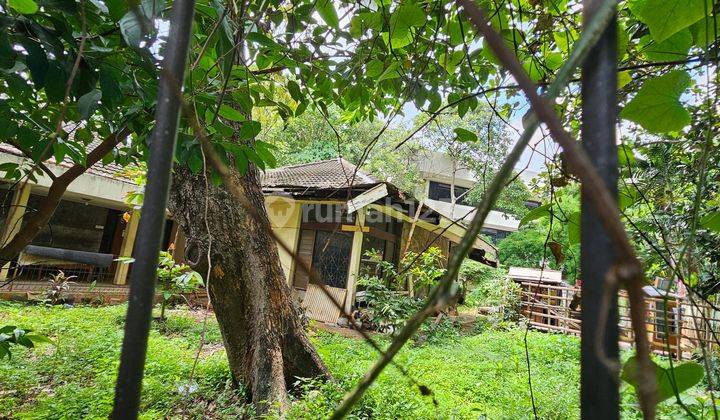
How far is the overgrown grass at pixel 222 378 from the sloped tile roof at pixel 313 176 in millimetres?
3400

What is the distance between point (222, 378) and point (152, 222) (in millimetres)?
3979

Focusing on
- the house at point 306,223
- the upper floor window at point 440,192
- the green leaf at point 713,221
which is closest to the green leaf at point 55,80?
the green leaf at point 713,221

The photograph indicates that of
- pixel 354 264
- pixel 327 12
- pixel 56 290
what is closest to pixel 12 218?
pixel 56 290

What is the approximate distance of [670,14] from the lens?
61cm

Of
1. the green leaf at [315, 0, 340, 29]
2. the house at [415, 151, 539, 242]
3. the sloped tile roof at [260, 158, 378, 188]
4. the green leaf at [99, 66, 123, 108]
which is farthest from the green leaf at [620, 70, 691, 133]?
the house at [415, 151, 539, 242]

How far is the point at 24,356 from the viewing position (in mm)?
4445

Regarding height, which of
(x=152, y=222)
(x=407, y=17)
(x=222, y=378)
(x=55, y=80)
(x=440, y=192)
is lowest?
(x=222, y=378)

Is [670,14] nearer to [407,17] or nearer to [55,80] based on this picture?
[407,17]

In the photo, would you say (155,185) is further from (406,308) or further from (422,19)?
(406,308)

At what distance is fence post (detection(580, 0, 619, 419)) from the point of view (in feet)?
0.75

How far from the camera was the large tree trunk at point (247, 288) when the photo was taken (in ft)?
9.53

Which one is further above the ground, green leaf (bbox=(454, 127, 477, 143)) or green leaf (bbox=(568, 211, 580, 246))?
green leaf (bbox=(454, 127, 477, 143))

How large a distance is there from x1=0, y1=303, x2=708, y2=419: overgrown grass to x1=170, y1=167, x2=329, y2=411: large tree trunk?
21cm

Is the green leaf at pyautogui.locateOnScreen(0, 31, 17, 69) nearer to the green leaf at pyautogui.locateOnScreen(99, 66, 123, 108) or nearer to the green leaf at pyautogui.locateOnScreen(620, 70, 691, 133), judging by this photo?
the green leaf at pyautogui.locateOnScreen(99, 66, 123, 108)
